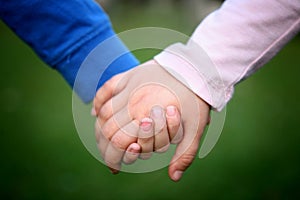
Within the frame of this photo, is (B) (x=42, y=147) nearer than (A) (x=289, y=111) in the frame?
Yes

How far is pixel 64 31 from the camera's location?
2.96 ft

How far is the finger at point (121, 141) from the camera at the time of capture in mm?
754

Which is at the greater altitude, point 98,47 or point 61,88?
point 98,47

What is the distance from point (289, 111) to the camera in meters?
1.92

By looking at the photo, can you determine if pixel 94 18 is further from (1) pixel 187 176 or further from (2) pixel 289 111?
(2) pixel 289 111

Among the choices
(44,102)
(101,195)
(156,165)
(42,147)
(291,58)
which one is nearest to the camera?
(156,165)

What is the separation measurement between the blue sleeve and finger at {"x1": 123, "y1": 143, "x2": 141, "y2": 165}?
0.14 m

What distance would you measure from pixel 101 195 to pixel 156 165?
647mm

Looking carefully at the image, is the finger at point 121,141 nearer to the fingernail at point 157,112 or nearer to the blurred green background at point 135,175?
the fingernail at point 157,112

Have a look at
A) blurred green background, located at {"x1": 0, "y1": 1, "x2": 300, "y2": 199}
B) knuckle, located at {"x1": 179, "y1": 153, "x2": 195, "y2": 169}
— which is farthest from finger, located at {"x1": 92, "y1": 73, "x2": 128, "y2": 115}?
blurred green background, located at {"x1": 0, "y1": 1, "x2": 300, "y2": 199}

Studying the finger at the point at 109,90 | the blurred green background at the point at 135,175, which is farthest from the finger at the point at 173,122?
the blurred green background at the point at 135,175

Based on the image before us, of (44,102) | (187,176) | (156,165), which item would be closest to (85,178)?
(187,176)

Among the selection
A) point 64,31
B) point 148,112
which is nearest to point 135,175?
A: point 64,31

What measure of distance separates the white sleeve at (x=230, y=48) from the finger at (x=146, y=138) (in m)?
Answer: 0.07
